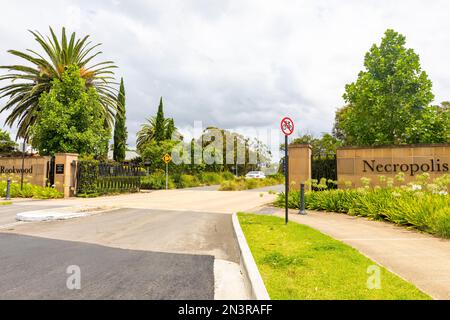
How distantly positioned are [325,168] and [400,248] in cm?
827

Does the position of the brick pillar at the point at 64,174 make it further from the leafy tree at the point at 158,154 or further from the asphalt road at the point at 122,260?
the leafy tree at the point at 158,154

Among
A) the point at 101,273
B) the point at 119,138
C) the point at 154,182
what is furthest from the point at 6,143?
the point at 101,273

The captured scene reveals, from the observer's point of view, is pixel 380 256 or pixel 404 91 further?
pixel 404 91

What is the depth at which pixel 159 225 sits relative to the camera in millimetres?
8750

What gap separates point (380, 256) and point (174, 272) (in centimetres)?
361

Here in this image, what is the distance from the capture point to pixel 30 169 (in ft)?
61.2

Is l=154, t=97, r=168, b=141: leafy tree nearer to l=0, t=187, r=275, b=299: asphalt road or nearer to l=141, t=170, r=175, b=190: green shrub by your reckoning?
l=141, t=170, r=175, b=190: green shrub

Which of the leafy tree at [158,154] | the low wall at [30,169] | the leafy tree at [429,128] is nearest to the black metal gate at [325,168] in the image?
the leafy tree at [429,128]

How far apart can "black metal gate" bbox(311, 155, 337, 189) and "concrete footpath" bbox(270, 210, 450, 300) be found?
164 inches

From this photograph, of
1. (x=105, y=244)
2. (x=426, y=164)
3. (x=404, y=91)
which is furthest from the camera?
(x=404, y=91)

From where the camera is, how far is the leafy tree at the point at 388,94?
60.6 ft

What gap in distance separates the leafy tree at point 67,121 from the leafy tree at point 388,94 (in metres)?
18.6
